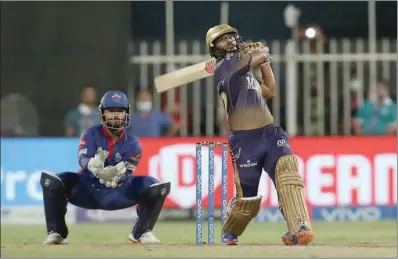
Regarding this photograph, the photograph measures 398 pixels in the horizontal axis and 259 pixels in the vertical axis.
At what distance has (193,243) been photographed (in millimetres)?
11148

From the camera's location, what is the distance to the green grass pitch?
927 cm

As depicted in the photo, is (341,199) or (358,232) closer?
(358,232)

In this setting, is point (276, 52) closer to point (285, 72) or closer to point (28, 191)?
point (285, 72)

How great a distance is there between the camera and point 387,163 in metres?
16.1

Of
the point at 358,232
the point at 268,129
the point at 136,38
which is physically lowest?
the point at 358,232

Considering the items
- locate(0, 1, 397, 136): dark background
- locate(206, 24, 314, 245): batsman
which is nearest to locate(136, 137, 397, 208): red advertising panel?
locate(0, 1, 397, 136): dark background

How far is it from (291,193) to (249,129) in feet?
2.05

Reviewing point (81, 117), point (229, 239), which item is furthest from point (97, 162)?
point (81, 117)

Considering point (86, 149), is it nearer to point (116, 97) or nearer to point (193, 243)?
point (116, 97)

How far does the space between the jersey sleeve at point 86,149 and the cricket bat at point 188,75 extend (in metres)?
0.71

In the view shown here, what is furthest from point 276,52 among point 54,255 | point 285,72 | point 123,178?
point 54,255

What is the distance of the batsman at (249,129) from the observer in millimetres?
10156

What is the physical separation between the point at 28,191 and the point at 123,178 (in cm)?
499

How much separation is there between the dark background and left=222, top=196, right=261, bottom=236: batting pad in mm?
5748
